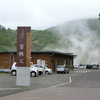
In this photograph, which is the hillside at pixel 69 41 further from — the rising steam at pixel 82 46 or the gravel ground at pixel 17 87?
the gravel ground at pixel 17 87

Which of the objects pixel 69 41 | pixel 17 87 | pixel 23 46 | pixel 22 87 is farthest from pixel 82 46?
pixel 17 87

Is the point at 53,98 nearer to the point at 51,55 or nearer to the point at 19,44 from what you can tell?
the point at 19,44

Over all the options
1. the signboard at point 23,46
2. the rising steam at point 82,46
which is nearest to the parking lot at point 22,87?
the signboard at point 23,46

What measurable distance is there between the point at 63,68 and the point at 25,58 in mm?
26035

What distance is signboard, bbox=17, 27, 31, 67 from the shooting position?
1950 centimetres

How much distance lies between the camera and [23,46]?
19.6 metres

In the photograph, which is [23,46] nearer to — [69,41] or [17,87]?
[17,87]

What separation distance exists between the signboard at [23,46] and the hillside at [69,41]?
82983 mm

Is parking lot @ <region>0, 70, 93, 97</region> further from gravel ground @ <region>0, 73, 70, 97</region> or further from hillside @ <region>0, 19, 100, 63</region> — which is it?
Answer: hillside @ <region>0, 19, 100, 63</region>

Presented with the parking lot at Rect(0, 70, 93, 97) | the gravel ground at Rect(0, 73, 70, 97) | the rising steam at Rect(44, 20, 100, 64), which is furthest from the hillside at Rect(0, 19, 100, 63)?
the gravel ground at Rect(0, 73, 70, 97)

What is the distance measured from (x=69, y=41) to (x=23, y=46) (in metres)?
117

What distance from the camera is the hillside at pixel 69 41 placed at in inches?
4796

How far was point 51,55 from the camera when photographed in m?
46.6

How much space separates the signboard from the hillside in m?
83.0
